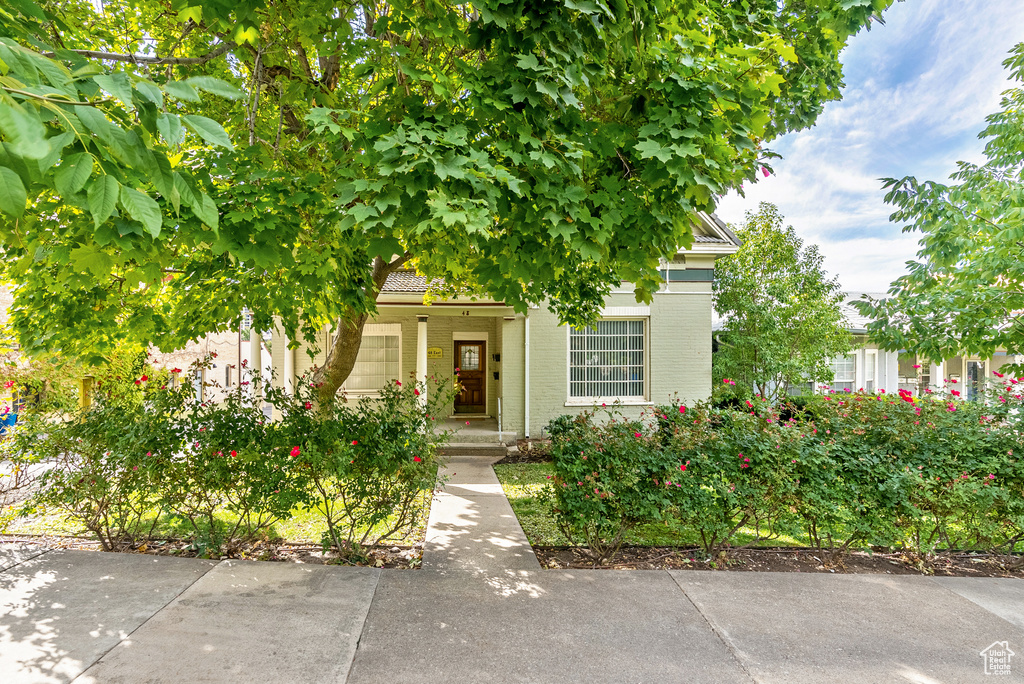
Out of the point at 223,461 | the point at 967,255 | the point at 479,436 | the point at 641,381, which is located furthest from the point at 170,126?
the point at 641,381

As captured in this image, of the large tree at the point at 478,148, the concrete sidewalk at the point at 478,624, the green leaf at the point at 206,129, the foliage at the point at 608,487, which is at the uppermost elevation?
the large tree at the point at 478,148

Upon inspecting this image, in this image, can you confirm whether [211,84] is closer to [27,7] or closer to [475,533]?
[27,7]

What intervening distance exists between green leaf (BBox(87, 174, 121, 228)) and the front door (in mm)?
11951

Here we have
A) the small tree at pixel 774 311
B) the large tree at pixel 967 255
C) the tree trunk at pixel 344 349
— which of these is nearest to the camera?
the large tree at pixel 967 255

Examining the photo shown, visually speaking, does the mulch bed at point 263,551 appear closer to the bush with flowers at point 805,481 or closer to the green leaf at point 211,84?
the bush with flowers at point 805,481

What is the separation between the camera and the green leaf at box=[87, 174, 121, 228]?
4.31 feet

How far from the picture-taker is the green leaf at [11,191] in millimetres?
1139

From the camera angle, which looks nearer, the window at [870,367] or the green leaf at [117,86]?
the green leaf at [117,86]

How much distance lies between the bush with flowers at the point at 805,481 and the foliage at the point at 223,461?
1.64 m

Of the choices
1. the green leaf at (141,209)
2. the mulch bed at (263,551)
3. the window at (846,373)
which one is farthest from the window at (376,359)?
the window at (846,373)

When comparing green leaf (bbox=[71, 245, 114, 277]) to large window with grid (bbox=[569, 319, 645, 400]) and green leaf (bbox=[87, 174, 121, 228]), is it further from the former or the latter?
large window with grid (bbox=[569, 319, 645, 400])

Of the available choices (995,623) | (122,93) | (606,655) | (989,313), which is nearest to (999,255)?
(989,313)

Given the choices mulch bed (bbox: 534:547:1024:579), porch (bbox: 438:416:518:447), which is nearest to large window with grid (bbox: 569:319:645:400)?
porch (bbox: 438:416:518:447)

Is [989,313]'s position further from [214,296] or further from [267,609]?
[214,296]
